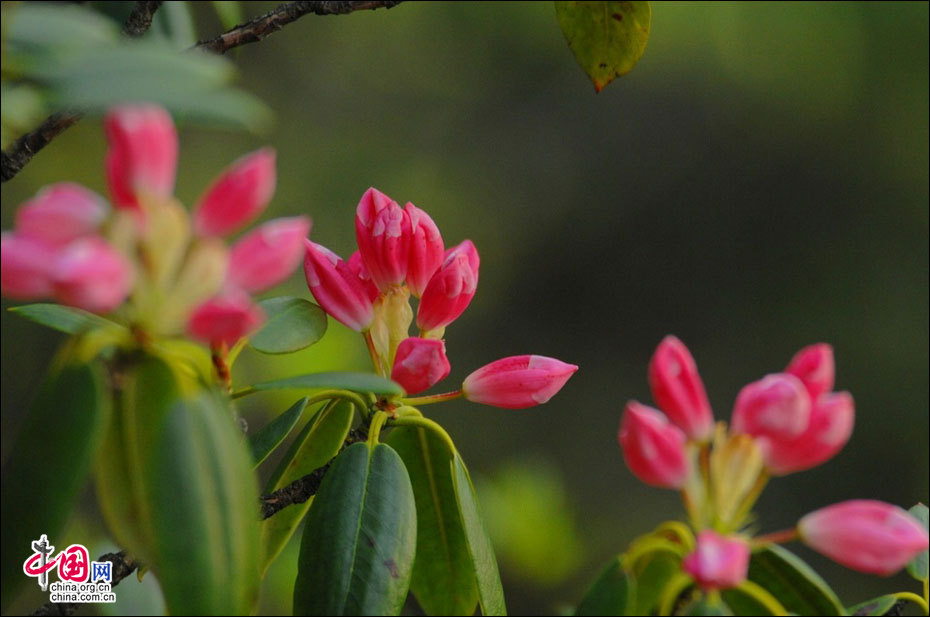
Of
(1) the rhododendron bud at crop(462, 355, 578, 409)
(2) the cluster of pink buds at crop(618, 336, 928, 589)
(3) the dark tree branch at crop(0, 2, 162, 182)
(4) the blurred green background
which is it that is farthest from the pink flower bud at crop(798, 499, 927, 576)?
(4) the blurred green background

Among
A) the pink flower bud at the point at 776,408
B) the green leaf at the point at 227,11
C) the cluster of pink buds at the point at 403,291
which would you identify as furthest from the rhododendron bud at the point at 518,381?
the green leaf at the point at 227,11

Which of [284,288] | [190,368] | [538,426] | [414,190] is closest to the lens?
[190,368]

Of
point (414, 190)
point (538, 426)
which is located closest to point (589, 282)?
point (538, 426)

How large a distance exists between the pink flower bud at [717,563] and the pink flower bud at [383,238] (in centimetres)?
21

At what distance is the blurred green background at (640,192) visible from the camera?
119 inches

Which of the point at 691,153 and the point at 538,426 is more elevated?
the point at 691,153

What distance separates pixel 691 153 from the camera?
3.47 m

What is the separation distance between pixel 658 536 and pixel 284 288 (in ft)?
5.28

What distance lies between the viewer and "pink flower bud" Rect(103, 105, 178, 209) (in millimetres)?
332

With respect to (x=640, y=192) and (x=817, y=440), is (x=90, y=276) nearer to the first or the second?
(x=817, y=440)

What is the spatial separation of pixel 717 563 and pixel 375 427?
18 centimetres

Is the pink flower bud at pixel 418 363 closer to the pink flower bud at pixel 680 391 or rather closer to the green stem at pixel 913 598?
the pink flower bud at pixel 680 391

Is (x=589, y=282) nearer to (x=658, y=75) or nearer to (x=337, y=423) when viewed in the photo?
(x=658, y=75)

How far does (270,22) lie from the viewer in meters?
0.54
